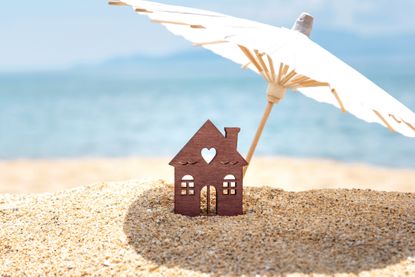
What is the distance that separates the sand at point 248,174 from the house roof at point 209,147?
5199mm

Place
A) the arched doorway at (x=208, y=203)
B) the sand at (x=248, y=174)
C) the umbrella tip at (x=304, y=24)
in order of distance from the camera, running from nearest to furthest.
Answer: the arched doorway at (x=208, y=203)
the umbrella tip at (x=304, y=24)
the sand at (x=248, y=174)

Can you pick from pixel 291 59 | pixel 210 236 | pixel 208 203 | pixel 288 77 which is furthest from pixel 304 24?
pixel 210 236

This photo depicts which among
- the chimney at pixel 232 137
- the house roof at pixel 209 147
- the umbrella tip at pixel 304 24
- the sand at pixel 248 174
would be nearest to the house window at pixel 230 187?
the house roof at pixel 209 147

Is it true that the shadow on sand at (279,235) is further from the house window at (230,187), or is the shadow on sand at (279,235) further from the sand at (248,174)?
the sand at (248,174)

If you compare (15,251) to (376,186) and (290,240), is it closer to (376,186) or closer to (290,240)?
(290,240)

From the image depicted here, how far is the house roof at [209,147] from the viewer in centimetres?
351

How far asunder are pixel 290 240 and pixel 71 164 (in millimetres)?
9478

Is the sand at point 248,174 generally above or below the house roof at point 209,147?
below

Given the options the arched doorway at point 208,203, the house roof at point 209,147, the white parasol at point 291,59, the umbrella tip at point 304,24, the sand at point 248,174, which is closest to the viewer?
the white parasol at point 291,59

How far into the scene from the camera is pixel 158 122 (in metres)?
21.6

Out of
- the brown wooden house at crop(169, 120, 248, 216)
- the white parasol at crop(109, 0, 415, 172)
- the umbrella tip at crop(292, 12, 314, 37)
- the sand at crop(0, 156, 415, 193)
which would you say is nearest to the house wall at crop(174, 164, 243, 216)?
the brown wooden house at crop(169, 120, 248, 216)

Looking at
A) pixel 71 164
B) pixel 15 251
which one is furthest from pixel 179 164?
pixel 71 164

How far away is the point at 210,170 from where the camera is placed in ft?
11.7

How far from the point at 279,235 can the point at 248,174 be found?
6623 millimetres
